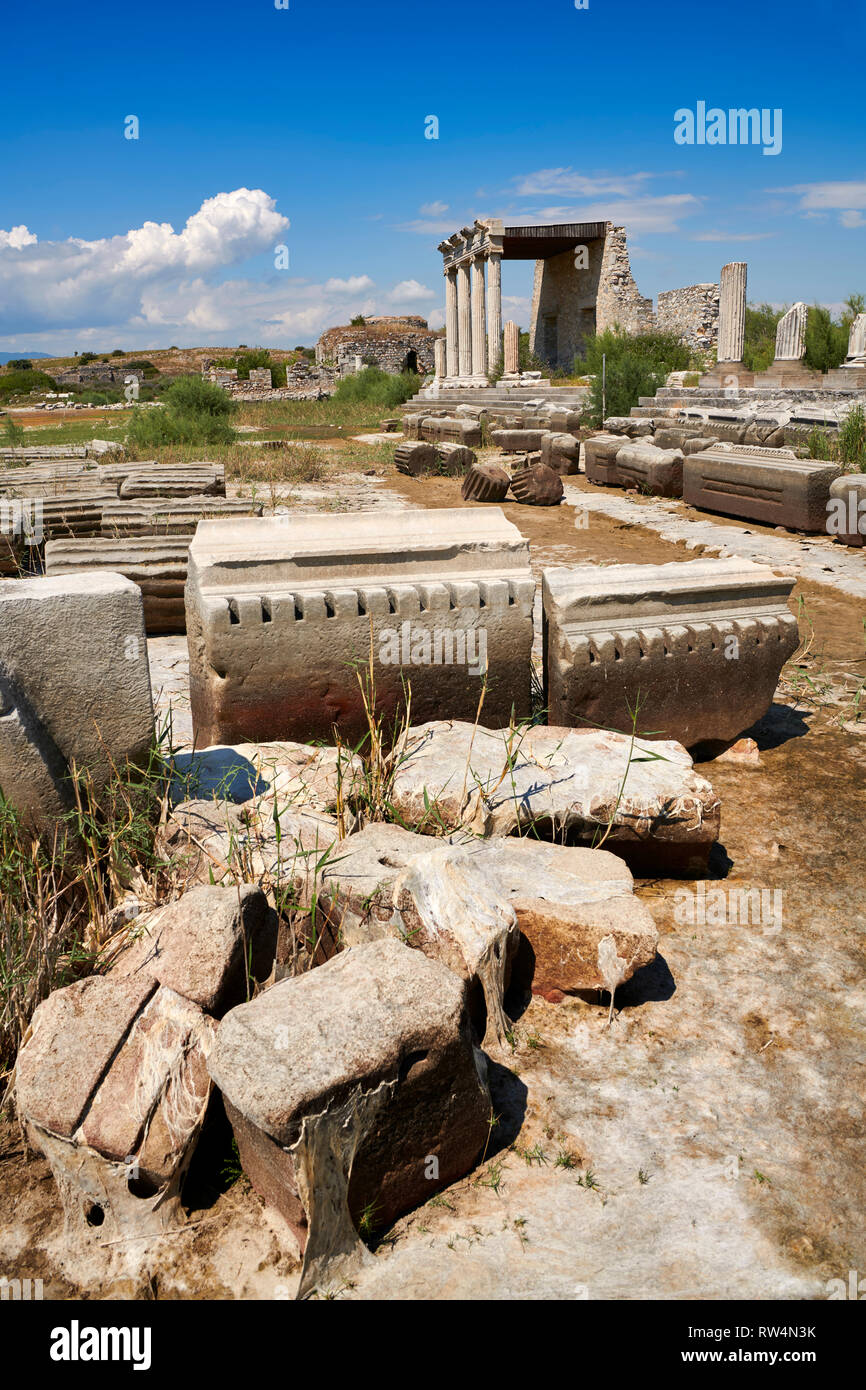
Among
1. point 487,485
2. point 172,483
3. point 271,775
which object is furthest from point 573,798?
point 487,485

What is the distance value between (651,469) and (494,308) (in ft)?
48.4

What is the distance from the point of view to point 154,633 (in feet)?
20.1

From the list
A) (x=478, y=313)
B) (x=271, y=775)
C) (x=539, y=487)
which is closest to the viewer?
(x=271, y=775)

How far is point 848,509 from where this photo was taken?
312 inches

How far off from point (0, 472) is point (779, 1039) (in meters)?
9.98

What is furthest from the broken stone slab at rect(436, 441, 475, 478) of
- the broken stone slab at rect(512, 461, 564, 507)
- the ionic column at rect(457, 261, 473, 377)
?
the ionic column at rect(457, 261, 473, 377)

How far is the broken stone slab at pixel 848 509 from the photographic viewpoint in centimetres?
784

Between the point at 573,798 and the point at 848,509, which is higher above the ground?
the point at 848,509

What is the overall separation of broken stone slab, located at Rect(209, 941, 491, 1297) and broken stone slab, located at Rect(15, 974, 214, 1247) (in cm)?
15

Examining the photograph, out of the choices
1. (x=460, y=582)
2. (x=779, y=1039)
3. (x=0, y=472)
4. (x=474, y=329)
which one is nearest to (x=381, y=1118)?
(x=779, y=1039)

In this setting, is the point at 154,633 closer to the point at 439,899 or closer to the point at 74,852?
the point at 74,852

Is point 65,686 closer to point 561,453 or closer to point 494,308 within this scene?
point 561,453

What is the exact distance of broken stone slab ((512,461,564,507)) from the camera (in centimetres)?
1073

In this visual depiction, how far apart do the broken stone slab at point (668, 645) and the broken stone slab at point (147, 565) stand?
9.52 feet
